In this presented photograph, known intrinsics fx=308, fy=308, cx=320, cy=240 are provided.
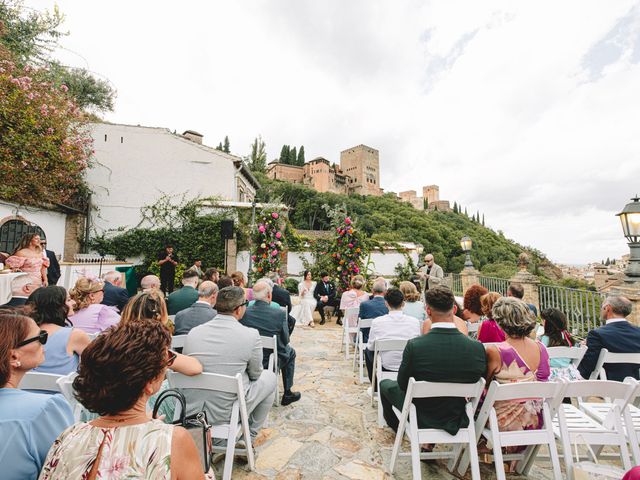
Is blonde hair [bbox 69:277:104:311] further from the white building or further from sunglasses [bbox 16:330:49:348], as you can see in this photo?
the white building

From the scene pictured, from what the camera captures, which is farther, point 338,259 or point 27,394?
point 338,259

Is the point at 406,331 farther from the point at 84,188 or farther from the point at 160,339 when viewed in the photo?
the point at 84,188

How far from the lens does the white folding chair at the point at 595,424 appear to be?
80.1 inches

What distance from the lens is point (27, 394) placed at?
1261 millimetres

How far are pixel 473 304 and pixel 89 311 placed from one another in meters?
4.43

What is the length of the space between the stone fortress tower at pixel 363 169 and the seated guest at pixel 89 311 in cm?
6923

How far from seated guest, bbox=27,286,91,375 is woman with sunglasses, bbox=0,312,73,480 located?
0.98m

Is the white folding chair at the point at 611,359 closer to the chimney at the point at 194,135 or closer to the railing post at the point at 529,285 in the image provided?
the railing post at the point at 529,285

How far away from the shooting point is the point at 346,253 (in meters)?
9.40

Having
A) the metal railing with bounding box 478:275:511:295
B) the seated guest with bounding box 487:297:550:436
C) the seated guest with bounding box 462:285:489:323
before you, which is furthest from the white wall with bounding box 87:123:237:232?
the seated guest with bounding box 487:297:550:436

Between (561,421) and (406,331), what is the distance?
4.97ft

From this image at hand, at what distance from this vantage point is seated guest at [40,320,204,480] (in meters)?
0.99

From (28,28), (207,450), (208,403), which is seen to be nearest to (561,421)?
(207,450)

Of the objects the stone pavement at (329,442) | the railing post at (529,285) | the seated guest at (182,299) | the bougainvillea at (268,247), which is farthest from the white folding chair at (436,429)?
the bougainvillea at (268,247)
